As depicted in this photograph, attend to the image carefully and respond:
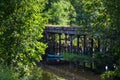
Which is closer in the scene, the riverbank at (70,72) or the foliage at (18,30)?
the foliage at (18,30)

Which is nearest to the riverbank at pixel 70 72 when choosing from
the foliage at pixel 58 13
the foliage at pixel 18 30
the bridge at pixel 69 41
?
the bridge at pixel 69 41

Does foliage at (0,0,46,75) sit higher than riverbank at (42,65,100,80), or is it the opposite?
foliage at (0,0,46,75)

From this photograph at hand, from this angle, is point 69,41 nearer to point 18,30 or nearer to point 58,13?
point 58,13

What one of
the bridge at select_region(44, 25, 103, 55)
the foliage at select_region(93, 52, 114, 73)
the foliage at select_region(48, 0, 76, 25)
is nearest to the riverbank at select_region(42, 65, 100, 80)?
the foliage at select_region(93, 52, 114, 73)

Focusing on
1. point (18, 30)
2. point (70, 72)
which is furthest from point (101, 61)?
point (18, 30)

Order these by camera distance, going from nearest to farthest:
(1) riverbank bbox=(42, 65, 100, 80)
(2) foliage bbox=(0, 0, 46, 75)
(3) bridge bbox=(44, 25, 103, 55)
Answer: (2) foliage bbox=(0, 0, 46, 75) < (1) riverbank bbox=(42, 65, 100, 80) < (3) bridge bbox=(44, 25, 103, 55)

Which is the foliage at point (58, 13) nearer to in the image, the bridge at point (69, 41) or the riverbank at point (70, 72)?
the bridge at point (69, 41)

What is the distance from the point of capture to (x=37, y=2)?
1861 cm

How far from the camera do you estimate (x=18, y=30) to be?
18.4 metres

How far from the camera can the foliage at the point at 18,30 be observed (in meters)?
18.2

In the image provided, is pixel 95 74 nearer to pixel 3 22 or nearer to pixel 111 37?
pixel 3 22

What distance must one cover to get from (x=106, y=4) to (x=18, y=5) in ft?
24.3

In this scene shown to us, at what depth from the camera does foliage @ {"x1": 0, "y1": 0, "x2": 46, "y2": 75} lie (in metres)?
18.2

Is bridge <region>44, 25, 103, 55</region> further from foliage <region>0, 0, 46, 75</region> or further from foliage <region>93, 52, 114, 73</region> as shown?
foliage <region>0, 0, 46, 75</region>
